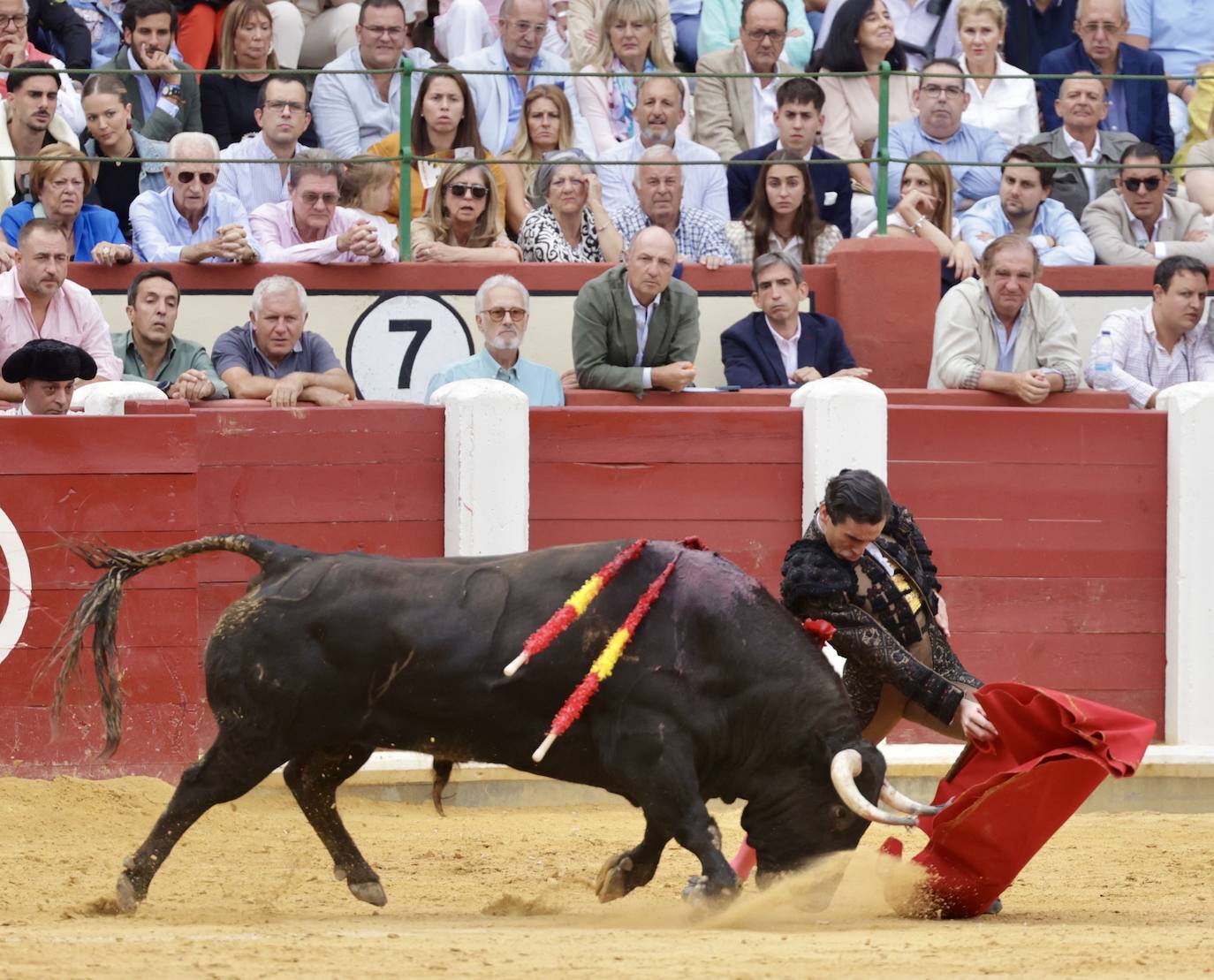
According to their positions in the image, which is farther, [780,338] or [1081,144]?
[1081,144]

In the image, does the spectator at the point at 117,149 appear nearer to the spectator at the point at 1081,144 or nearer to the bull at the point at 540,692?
the bull at the point at 540,692

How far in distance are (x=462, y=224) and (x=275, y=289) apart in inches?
49.4

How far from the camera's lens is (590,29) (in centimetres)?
952

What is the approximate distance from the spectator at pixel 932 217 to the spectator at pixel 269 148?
2.40 m

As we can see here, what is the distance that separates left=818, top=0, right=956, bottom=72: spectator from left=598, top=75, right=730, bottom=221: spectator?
60.5 inches

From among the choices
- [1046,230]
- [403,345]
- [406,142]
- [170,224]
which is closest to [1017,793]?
[403,345]

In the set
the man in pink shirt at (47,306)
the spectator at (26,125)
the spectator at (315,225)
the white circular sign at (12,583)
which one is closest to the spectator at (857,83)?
the spectator at (315,225)

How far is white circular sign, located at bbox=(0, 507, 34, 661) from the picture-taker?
22.3 ft

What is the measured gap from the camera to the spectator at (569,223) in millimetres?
8594

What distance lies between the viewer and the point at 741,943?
14.9 ft

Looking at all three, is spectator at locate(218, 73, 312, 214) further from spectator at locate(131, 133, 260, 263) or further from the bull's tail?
the bull's tail

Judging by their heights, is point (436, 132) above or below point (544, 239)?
above

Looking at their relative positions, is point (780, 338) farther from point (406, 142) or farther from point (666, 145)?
point (406, 142)

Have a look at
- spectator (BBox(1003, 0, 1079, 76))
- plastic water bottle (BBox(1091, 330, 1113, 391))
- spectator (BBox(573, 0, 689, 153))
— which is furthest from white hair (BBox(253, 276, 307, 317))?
spectator (BBox(1003, 0, 1079, 76))
